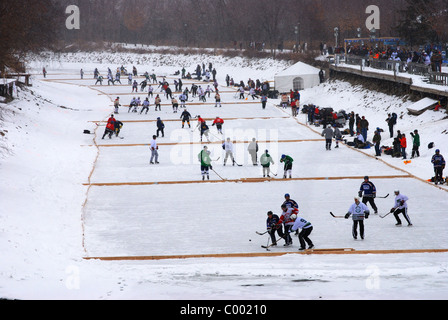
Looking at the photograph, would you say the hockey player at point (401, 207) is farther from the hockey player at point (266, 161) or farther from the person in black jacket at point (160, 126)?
the person in black jacket at point (160, 126)

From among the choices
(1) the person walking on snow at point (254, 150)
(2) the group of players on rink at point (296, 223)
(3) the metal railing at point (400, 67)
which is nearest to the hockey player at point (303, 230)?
(2) the group of players on rink at point (296, 223)

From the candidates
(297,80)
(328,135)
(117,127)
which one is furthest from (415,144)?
(297,80)

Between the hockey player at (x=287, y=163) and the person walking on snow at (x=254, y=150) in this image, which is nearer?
the hockey player at (x=287, y=163)

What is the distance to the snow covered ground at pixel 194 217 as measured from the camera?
10.7 metres

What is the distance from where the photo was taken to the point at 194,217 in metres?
15.8

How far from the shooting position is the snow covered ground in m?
10.7

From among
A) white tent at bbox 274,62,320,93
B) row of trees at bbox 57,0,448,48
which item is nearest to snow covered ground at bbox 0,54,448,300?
row of trees at bbox 57,0,448,48

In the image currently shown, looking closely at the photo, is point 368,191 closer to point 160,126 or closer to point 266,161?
point 266,161

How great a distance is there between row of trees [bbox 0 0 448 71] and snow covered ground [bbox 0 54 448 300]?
6.68 m

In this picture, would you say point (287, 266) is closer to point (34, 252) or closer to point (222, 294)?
point (222, 294)

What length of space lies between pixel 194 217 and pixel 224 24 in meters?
75.8

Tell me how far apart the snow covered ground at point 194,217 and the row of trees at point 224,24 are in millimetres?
6680
